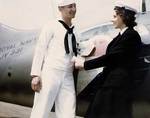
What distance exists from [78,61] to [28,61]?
6.87 feet

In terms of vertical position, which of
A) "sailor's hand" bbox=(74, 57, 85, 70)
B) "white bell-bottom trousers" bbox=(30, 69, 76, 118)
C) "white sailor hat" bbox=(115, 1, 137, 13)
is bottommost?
"white bell-bottom trousers" bbox=(30, 69, 76, 118)

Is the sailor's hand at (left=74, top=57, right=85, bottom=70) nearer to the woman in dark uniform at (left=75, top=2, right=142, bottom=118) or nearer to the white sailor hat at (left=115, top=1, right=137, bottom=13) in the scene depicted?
the woman in dark uniform at (left=75, top=2, right=142, bottom=118)

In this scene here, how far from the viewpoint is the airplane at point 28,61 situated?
15.7ft

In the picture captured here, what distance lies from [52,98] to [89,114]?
0.48 m

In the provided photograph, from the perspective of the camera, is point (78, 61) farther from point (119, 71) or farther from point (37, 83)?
point (119, 71)

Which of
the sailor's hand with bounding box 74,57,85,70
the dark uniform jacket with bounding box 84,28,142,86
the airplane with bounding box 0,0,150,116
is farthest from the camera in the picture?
the airplane with bounding box 0,0,150,116

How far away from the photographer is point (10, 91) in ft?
23.6

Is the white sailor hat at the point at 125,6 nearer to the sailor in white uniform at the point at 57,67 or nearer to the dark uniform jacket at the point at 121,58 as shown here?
the dark uniform jacket at the point at 121,58

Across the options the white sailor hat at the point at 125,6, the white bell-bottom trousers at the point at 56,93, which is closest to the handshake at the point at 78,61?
the white bell-bottom trousers at the point at 56,93

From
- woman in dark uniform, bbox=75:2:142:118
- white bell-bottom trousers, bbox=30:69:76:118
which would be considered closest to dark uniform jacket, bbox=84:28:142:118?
woman in dark uniform, bbox=75:2:142:118

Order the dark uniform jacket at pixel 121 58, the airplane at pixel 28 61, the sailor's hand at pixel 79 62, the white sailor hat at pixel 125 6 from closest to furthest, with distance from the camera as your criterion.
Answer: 1. the dark uniform jacket at pixel 121 58
2. the white sailor hat at pixel 125 6
3. the sailor's hand at pixel 79 62
4. the airplane at pixel 28 61

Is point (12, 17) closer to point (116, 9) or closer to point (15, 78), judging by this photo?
point (15, 78)

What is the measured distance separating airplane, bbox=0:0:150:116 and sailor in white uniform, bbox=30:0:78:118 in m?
0.26

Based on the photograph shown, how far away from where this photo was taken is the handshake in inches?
180
